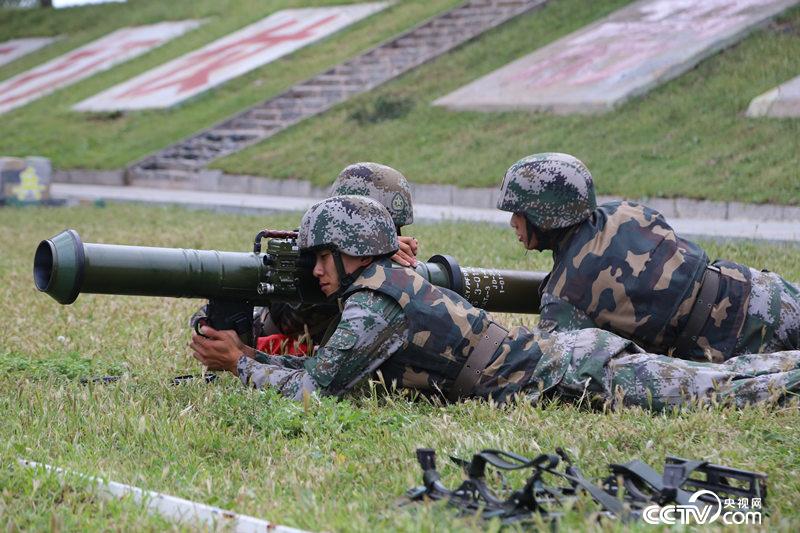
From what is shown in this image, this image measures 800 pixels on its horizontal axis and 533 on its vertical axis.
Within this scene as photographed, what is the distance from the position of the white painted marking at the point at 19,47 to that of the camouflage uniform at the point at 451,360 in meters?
34.5

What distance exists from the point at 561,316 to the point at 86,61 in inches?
1166

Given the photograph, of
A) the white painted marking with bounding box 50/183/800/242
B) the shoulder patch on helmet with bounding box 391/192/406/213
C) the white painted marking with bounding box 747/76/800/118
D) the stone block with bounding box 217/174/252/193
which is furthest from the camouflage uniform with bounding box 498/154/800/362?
the stone block with bounding box 217/174/252/193

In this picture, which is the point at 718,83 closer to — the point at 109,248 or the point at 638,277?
the point at 638,277

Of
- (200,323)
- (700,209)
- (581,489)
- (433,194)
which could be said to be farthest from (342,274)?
(433,194)

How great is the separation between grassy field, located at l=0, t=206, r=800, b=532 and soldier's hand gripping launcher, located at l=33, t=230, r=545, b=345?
0.41 metres

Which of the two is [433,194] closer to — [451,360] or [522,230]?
[522,230]

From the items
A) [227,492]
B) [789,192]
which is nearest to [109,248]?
[227,492]

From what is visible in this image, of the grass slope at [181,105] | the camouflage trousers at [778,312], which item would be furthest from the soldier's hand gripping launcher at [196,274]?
the grass slope at [181,105]

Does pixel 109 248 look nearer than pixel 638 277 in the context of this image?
Yes

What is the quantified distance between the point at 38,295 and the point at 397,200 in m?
3.65

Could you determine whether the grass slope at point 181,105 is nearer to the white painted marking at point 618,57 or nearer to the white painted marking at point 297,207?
the white painted marking at point 297,207

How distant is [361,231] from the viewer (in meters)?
4.88

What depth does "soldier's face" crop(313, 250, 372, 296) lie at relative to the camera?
496 cm
